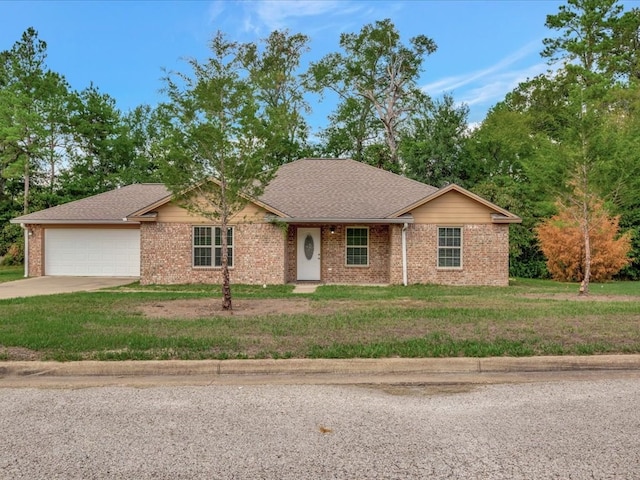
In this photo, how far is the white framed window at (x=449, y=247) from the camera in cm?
1797

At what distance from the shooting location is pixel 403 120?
3794cm

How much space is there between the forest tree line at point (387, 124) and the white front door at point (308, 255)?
5.18 meters

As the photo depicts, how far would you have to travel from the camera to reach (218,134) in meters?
10.1

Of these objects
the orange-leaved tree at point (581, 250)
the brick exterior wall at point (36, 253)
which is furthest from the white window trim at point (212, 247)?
the orange-leaved tree at point (581, 250)

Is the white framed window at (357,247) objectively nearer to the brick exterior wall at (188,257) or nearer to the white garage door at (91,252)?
the brick exterior wall at (188,257)

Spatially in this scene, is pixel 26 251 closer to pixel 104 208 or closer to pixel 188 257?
pixel 104 208

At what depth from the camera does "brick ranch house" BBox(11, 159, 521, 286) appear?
57.8 feet

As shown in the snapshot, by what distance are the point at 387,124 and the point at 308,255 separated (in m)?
21.8

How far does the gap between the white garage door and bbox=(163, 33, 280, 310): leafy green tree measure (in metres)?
11.2

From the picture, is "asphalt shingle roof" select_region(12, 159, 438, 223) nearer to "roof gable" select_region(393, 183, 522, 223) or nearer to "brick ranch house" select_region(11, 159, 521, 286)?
"brick ranch house" select_region(11, 159, 521, 286)

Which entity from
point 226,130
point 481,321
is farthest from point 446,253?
point 226,130

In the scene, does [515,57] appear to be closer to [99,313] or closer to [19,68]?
[99,313]

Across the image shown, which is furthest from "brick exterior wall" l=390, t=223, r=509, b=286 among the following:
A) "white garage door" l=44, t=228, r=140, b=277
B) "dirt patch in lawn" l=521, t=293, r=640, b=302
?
"white garage door" l=44, t=228, r=140, b=277

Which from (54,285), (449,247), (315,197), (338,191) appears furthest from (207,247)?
(449,247)
